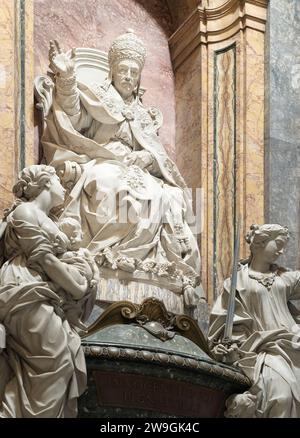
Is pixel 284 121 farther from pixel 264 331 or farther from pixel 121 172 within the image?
pixel 264 331

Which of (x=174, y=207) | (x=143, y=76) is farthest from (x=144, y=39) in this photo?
(x=174, y=207)

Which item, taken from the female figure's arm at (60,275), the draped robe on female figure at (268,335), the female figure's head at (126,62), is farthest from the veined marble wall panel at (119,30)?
the female figure's arm at (60,275)

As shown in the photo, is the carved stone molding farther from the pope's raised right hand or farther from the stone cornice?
the stone cornice

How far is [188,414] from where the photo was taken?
941cm

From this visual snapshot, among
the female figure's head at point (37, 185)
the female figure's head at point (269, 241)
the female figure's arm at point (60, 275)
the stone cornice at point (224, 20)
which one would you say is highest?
the stone cornice at point (224, 20)

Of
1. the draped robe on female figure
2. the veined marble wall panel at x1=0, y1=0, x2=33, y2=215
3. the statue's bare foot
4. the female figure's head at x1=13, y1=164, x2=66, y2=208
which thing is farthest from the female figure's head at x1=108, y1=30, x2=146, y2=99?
the female figure's head at x1=13, y1=164, x2=66, y2=208

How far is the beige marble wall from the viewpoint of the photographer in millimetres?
11664

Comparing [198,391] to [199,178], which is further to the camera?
[199,178]

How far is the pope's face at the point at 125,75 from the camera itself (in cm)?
1121

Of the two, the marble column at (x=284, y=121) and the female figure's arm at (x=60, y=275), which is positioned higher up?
the marble column at (x=284, y=121)

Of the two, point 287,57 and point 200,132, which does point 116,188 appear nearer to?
A: point 200,132

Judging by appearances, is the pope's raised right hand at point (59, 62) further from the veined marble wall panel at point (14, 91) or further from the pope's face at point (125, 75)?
the pope's face at point (125, 75)

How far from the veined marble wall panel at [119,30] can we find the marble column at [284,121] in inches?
32.4

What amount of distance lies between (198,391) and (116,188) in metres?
1.76
